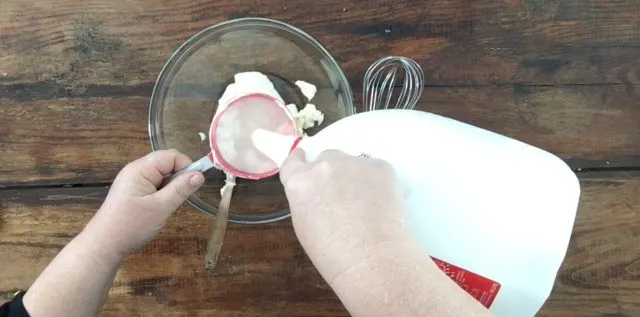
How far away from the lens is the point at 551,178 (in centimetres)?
50

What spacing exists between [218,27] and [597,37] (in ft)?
1.46

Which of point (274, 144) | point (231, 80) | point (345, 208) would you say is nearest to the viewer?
point (345, 208)

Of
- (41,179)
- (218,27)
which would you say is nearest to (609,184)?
(218,27)

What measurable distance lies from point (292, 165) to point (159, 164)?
0.19 m

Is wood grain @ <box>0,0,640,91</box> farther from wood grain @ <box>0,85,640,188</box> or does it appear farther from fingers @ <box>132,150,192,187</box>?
fingers @ <box>132,150,192,187</box>

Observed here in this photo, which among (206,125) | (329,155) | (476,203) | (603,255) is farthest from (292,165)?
(603,255)

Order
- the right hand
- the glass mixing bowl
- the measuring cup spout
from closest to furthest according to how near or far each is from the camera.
A: 1. the right hand
2. the measuring cup spout
3. the glass mixing bowl

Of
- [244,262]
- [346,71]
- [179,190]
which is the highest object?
[346,71]

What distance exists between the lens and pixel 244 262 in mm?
708

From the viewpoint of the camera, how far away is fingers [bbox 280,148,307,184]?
18.7 inches

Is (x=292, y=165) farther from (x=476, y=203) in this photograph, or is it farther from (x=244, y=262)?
(x=244, y=262)

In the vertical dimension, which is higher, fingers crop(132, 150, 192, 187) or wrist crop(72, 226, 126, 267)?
fingers crop(132, 150, 192, 187)

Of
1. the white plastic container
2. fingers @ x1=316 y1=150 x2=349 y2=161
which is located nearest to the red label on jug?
the white plastic container

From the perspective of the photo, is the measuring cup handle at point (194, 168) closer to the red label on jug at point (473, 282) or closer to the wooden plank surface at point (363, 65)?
the wooden plank surface at point (363, 65)
